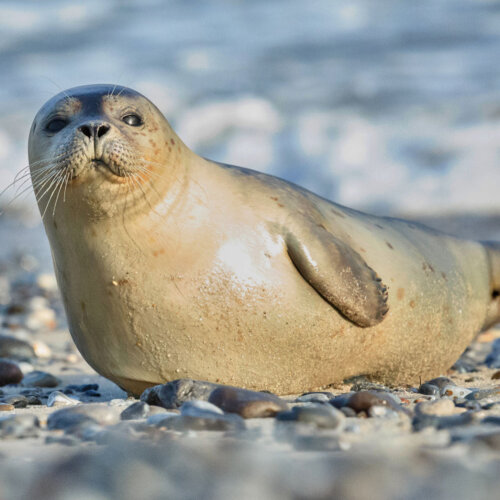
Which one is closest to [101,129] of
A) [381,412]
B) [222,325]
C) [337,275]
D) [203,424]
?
[222,325]

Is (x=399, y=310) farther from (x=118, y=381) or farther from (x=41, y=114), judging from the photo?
(x=41, y=114)

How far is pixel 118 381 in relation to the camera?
388 centimetres

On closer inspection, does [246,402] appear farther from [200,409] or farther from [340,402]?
[340,402]

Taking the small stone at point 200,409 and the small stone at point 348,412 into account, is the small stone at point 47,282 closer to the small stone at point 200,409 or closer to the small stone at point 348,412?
the small stone at point 200,409

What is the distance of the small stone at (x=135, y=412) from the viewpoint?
9.86 feet

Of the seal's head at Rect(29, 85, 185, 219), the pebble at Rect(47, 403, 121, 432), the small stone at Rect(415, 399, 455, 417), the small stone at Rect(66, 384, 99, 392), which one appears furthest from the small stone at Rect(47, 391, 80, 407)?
the small stone at Rect(415, 399, 455, 417)

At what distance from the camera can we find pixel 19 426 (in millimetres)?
2787

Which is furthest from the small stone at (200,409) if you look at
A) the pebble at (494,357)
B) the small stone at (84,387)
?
the pebble at (494,357)

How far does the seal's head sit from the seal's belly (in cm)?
34

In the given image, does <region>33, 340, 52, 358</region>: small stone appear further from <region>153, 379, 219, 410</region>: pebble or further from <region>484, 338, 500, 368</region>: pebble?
<region>484, 338, 500, 368</region>: pebble

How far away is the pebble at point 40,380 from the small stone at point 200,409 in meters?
1.88

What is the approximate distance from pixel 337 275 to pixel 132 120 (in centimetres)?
111

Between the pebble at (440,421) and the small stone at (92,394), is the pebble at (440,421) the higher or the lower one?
the higher one

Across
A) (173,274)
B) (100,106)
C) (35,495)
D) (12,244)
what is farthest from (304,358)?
(12,244)
